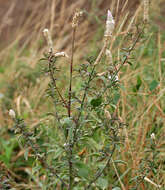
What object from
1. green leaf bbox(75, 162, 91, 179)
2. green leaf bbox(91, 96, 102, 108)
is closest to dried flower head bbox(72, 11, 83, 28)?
green leaf bbox(91, 96, 102, 108)

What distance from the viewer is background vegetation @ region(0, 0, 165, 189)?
1741 millimetres

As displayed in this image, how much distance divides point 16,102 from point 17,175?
0.75 meters

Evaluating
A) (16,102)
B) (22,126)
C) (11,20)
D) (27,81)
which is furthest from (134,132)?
(11,20)

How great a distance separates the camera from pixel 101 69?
2590mm

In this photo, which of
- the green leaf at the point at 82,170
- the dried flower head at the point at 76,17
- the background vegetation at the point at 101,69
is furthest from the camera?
the background vegetation at the point at 101,69

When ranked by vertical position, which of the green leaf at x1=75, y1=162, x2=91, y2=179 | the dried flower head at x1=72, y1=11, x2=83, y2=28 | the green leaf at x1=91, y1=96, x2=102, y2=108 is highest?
the dried flower head at x1=72, y1=11, x2=83, y2=28

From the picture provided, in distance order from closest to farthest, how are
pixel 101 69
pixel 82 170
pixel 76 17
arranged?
pixel 76 17 → pixel 82 170 → pixel 101 69

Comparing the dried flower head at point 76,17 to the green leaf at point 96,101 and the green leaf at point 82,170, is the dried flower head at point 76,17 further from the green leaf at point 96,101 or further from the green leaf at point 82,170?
the green leaf at point 82,170

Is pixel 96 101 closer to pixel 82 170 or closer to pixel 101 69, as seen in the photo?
pixel 82 170

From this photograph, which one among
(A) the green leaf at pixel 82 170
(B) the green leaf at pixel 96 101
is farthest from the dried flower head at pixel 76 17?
(A) the green leaf at pixel 82 170

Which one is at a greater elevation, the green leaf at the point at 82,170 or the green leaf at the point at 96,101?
the green leaf at the point at 96,101

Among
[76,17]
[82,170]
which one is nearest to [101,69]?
[82,170]

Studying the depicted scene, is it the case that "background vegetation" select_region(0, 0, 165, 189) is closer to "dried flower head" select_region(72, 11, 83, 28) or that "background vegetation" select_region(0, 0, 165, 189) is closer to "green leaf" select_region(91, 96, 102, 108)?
"green leaf" select_region(91, 96, 102, 108)

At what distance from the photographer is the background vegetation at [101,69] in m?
1.74
